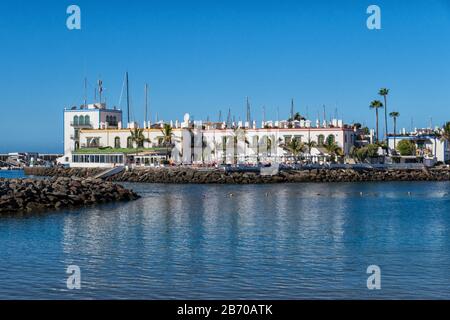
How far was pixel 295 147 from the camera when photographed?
86.2 metres

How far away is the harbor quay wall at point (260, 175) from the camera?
3044 inches

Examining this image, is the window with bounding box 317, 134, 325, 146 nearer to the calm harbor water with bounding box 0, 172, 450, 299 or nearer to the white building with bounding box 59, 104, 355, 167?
the white building with bounding box 59, 104, 355, 167

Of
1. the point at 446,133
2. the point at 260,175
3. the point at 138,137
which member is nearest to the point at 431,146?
the point at 446,133

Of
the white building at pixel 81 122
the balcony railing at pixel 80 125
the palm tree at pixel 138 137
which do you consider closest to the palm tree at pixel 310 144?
the palm tree at pixel 138 137

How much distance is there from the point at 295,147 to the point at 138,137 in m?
20.7

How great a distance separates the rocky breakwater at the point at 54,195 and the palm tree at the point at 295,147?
3594cm

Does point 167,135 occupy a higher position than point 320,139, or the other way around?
point 167,135

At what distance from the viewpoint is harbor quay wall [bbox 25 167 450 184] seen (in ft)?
254

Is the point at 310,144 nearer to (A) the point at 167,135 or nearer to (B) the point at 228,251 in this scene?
(A) the point at 167,135

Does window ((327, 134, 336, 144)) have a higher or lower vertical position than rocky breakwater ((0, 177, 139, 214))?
higher

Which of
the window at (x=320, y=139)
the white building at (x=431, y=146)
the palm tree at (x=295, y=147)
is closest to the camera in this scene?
the palm tree at (x=295, y=147)

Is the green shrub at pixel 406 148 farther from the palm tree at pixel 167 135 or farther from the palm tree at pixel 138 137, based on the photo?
the palm tree at pixel 138 137

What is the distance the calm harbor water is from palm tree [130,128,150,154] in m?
46.1

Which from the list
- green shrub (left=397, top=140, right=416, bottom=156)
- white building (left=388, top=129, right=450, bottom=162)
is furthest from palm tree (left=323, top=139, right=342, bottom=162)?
white building (left=388, top=129, right=450, bottom=162)
